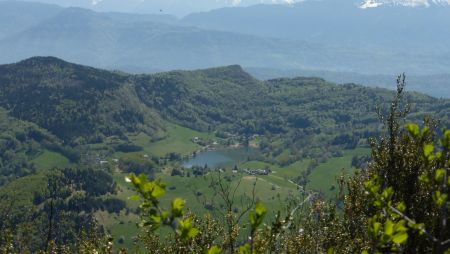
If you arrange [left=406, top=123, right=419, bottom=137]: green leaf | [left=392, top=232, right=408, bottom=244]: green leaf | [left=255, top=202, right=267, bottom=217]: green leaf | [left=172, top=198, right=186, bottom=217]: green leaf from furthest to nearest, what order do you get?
[left=406, top=123, right=419, bottom=137]: green leaf < [left=255, top=202, right=267, bottom=217]: green leaf < [left=172, top=198, right=186, bottom=217]: green leaf < [left=392, top=232, right=408, bottom=244]: green leaf

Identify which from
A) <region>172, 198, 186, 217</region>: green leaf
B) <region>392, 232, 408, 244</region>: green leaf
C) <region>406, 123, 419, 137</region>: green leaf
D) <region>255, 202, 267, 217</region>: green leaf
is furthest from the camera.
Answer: <region>406, 123, 419, 137</region>: green leaf

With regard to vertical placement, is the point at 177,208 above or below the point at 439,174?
below

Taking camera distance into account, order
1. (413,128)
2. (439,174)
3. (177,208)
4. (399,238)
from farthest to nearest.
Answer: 1. (413,128)
2. (439,174)
3. (177,208)
4. (399,238)

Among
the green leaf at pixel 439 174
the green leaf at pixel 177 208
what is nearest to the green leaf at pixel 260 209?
the green leaf at pixel 177 208

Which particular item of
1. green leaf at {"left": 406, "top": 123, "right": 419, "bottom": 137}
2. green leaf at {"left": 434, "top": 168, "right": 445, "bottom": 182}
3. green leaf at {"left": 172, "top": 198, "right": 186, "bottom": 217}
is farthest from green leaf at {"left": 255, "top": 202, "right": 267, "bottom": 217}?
green leaf at {"left": 406, "top": 123, "right": 419, "bottom": 137}

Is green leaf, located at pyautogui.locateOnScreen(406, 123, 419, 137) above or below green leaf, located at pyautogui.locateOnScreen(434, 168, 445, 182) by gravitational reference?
above

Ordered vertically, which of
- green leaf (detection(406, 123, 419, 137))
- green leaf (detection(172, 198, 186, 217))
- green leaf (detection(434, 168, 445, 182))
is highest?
green leaf (detection(406, 123, 419, 137))

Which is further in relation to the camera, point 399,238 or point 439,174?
point 439,174

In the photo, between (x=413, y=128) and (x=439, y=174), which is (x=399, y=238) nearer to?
(x=439, y=174)

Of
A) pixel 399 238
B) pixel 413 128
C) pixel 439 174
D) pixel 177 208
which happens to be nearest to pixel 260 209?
pixel 177 208

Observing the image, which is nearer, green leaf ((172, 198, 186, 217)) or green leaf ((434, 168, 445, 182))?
green leaf ((172, 198, 186, 217))

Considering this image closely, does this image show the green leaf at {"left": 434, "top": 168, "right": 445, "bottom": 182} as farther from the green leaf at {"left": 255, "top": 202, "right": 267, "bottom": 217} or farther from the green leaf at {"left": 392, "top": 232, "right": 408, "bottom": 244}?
the green leaf at {"left": 255, "top": 202, "right": 267, "bottom": 217}

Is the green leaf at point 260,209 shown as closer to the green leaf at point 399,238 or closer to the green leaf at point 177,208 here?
the green leaf at point 177,208

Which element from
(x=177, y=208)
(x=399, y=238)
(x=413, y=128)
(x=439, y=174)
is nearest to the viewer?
(x=399, y=238)
